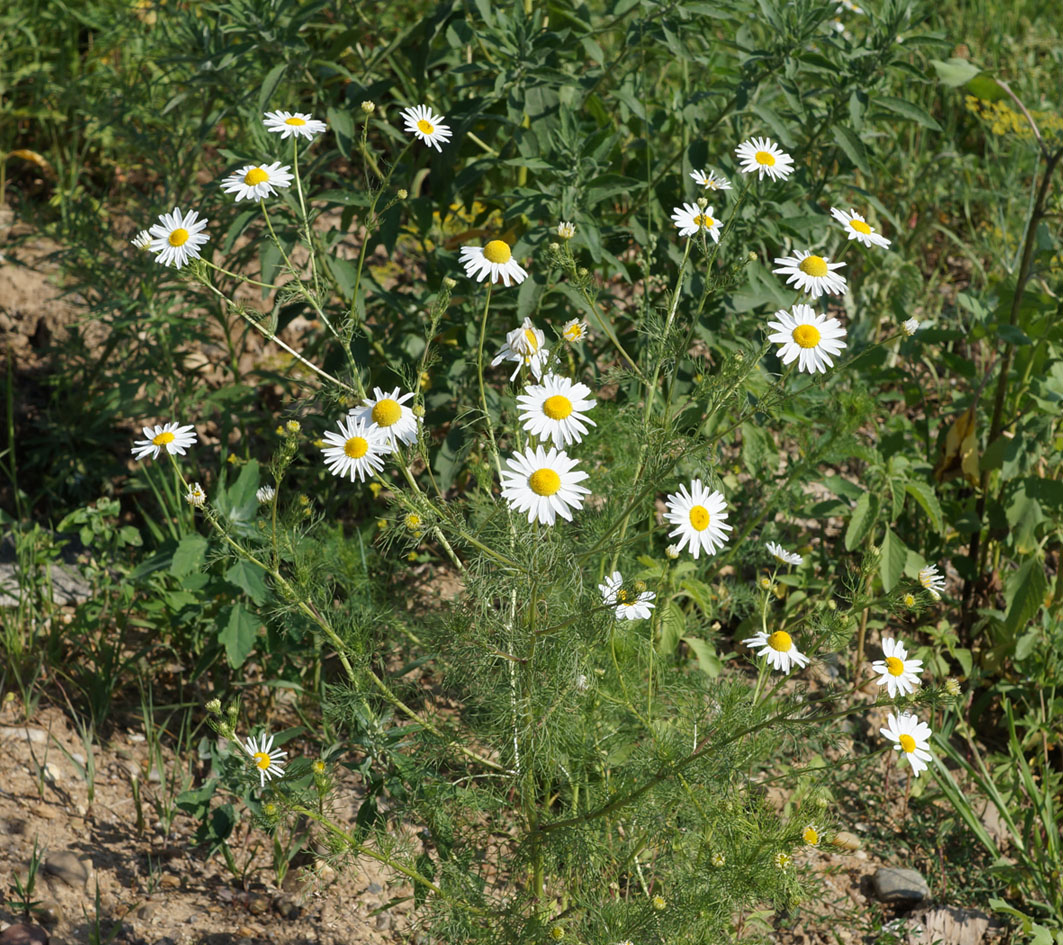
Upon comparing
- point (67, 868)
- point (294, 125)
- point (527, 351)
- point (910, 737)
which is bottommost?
point (910, 737)

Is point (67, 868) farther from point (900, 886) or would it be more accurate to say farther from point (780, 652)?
point (900, 886)

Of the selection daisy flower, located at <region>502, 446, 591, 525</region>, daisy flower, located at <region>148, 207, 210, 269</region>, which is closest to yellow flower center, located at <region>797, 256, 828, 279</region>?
daisy flower, located at <region>502, 446, 591, 525</region>

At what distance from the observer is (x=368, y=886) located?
7.93ft

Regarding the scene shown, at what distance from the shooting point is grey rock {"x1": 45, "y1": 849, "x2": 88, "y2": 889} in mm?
2230

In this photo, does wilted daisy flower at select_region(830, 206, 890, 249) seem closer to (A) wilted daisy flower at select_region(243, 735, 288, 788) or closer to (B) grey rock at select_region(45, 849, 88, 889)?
(A) wilted daisy flower at select_region(243, 735, 288, 788)

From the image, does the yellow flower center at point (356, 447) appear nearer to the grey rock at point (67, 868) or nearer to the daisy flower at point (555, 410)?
the daisy flower at point (555, 410)

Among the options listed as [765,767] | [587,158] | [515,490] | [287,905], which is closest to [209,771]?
[287,905]

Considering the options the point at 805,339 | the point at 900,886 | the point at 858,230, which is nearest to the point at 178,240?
the point at 805,339

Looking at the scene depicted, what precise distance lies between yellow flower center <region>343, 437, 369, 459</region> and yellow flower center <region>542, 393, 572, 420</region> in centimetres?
30

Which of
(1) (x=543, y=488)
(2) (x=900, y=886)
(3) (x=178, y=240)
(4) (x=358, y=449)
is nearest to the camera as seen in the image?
(1) (x=543, y=488)

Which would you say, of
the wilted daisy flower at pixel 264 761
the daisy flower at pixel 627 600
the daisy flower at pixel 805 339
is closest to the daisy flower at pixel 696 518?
the daisy flower at pixel 627 600

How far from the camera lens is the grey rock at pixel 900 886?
8.37 feet

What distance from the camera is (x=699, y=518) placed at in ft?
5.40

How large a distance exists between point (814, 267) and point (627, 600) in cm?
71
